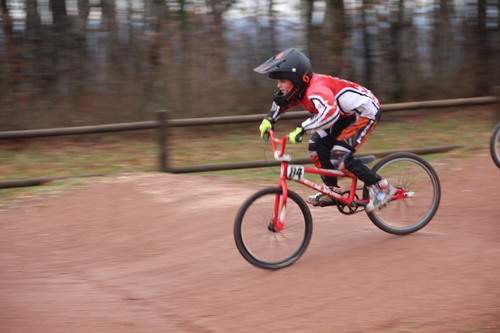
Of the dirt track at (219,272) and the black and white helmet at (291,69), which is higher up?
the black and white helmet at (291,69)

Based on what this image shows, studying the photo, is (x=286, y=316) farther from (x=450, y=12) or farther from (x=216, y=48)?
(x=450, y=12)

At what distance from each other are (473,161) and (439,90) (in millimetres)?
5712

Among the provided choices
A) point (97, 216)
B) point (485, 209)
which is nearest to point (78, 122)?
point (97, 216)

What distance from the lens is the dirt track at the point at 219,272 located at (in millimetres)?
4461

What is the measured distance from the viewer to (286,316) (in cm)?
452

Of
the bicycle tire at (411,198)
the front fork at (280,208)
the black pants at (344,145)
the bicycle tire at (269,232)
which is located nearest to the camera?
the bicycle tire at (269,232)

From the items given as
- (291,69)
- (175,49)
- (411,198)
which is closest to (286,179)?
(291,69)

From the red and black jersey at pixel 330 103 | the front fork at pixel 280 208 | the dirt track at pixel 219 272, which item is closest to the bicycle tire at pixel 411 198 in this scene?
the dirt track at pixel 219 272

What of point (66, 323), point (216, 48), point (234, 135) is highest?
point (216, 48)

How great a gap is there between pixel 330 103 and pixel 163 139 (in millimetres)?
4157

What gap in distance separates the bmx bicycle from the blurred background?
24.3ft

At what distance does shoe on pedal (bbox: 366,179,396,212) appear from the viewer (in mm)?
5859

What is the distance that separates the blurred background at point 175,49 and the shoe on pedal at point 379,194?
7.53 meters

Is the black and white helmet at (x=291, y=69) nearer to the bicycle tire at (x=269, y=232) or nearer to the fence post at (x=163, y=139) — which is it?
the bicycle tire at (x=269, y=232)
